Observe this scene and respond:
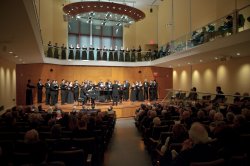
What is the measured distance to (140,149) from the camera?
7.02m

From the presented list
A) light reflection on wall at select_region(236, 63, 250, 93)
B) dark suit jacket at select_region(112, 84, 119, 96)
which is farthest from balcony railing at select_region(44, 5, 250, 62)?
dark suit jacket at select_region(112, 84, 119, 96)

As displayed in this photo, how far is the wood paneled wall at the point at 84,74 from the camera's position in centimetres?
1795

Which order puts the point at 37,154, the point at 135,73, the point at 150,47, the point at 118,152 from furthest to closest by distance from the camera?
the point at 150,47
the point at 135,73
the point at 118,152
the point at 37,154

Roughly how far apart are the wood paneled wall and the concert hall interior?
84mm

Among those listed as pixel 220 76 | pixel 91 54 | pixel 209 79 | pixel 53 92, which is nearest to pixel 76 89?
pixel 53 92

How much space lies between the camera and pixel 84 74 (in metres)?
20.8

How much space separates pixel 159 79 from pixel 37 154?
63.7 ft

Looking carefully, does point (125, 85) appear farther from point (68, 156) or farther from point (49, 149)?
point (68, 156)

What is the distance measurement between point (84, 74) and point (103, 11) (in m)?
8.68

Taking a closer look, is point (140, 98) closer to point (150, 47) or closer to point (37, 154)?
point (150, 47)

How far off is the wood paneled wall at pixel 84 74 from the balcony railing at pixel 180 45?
1.33 meters

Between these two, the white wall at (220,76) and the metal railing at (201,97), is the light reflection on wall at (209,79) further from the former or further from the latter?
the metal railing at (201,97)

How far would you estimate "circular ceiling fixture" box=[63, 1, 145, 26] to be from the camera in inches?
495

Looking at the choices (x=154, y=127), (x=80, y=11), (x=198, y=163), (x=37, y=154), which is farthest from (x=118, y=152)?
(x=80, y=11)
